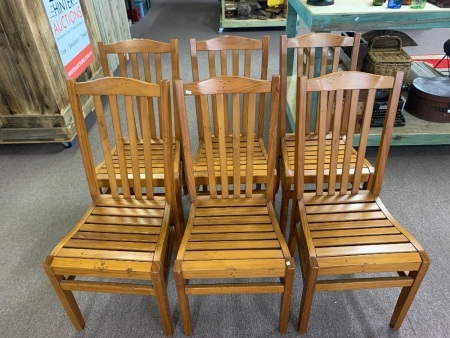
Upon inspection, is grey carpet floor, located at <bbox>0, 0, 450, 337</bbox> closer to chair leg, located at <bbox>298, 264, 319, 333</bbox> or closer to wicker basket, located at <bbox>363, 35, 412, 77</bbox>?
chair leg, located at <bbox>298, 264, 319, 333</bbox>

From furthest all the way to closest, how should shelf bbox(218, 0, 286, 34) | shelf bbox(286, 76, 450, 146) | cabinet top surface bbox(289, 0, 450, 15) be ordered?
1. shelf bbox(218, 0, 286, 34)
2. shelf bbox(286, 76, 450, 146)
3. cabinet top surface bbox(289, 0, 450, 15)

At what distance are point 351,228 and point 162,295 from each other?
2.62 feet

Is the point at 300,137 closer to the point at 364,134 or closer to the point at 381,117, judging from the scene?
the point at 364,134

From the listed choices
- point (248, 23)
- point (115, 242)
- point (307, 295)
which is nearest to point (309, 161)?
point (307, 295)

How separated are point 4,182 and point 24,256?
2.80ft

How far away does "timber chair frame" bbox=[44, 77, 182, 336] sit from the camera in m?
1.24

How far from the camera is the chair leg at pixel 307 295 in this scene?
48.2 inches

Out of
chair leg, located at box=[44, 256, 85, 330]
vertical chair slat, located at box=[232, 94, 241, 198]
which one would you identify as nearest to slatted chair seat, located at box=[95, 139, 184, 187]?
vertical chair slat, located at box=[232, 94, 241, 198]

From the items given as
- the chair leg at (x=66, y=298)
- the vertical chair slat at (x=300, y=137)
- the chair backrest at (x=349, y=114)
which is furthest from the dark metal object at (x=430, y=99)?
the chair leg at (x=66, y=298)

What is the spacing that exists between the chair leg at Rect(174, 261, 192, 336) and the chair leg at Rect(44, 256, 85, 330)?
0.46m

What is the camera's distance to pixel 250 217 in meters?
1.44

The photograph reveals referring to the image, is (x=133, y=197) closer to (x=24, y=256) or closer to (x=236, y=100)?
(x=236, y=100)

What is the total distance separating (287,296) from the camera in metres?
1.30

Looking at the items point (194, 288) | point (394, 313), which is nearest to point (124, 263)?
point (194, 288)
